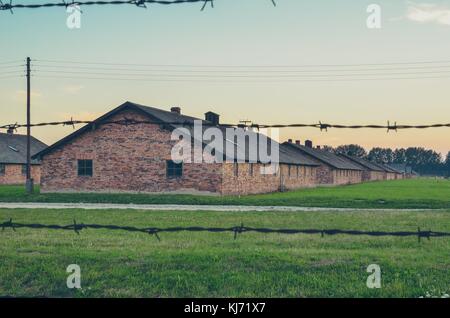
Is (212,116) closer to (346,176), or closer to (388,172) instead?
(346,176)

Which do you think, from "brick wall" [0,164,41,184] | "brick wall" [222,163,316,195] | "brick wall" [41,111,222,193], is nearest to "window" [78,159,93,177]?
"brick wall" [41,111,222,193]

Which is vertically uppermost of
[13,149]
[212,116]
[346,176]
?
[212,116]

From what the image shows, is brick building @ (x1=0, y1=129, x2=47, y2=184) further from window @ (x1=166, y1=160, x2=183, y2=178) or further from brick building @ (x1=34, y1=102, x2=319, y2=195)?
window @ (x1=166, y1=160, x2=183, y2=178)

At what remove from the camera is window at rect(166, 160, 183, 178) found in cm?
3162

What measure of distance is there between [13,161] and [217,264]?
160ft

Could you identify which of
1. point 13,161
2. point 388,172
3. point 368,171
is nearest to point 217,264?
point 13,161

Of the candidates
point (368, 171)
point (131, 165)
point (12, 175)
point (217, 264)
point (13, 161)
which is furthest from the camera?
point (368, 171)

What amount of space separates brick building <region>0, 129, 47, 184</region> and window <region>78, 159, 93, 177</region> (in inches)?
839

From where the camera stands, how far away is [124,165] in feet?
107

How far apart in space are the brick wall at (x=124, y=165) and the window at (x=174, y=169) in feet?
0.79

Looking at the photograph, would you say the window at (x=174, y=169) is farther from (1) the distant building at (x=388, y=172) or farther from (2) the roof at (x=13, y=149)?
(1) the distant building at (x=388, y=172)

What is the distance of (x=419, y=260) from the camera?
29.1 ft
